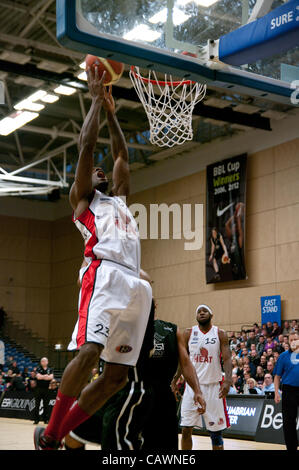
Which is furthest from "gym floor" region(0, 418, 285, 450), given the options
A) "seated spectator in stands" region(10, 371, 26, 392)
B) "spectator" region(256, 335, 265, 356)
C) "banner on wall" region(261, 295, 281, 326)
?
"banner on wall" region(261, 295, 281, 326)

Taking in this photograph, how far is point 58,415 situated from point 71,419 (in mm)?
103

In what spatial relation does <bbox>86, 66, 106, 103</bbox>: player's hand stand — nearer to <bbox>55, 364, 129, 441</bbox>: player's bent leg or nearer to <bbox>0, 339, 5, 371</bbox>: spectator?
<bbox>55, 364, 129, 441</bbox>: player's bent leg

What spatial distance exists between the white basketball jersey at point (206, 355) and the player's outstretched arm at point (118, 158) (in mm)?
4226

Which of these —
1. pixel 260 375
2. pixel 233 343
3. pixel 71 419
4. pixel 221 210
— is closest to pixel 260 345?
pixel 233 343

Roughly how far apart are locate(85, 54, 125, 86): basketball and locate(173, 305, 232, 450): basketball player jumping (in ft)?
13.2

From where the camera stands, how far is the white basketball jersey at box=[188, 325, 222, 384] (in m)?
8.93

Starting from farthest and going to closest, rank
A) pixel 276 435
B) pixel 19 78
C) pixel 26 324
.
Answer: pixel 26 324 → pixel 19 78 → pixel 276 435

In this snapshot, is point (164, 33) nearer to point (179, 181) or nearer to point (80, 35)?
point (80, 35)

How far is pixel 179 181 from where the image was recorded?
23.6 m

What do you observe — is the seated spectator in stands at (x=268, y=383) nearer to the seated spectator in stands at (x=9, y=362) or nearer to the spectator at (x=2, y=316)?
the seated spectator in stands at (x=9, y=362)

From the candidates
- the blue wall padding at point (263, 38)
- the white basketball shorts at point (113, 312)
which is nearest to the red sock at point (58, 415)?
the white basketball shorts at point (113, 312)

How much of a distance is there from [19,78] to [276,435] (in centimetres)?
1212

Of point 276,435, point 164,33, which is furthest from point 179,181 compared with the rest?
point 164,33

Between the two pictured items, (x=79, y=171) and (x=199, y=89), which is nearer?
(x=79, y=171)
